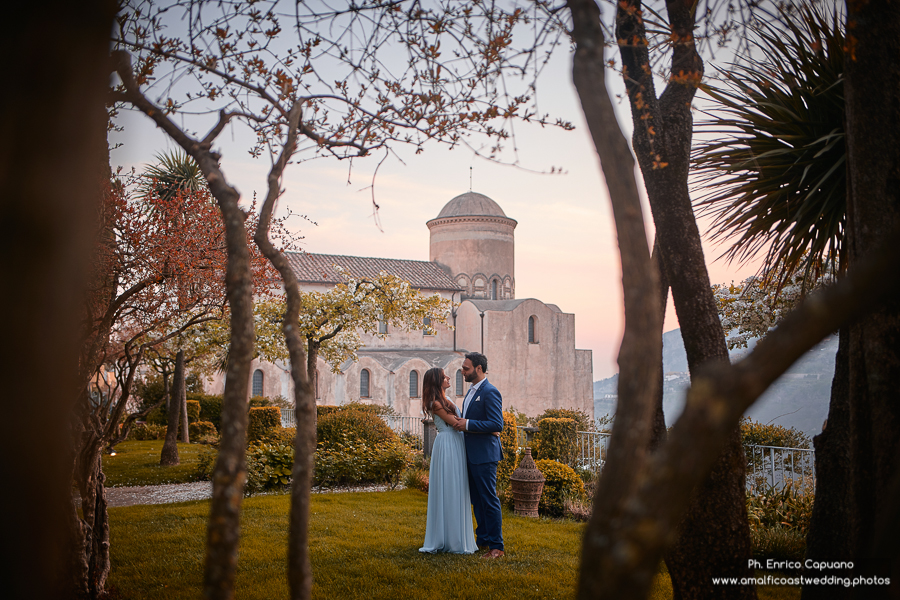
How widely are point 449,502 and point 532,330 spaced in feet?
95.5

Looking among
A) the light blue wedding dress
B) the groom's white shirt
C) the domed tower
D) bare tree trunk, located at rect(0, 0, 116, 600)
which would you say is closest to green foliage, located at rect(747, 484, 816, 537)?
the light blue wedding dress

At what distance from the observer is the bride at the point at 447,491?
6.32 m

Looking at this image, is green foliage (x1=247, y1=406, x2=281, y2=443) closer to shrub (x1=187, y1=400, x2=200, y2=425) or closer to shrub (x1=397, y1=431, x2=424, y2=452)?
shrub (x1=397, y1=431, x2=424, y2=452)

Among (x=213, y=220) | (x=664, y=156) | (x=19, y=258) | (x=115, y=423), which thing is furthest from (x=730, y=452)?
(x=213, y=220)

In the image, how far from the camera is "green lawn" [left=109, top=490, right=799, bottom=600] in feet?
17.0

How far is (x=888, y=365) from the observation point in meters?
2.74

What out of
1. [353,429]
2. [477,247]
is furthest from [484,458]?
[477,247]

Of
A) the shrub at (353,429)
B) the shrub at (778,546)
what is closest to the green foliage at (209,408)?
the shrub at (353,429)

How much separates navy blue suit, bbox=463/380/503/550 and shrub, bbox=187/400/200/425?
67.7 feet

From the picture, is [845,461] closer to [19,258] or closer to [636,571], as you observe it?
[636,571]

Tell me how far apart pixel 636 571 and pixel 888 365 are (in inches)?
82.4

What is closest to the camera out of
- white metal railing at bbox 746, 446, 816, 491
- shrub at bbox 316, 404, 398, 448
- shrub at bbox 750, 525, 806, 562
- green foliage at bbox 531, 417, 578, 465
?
shrub at bbox 750, 525, 806, 562

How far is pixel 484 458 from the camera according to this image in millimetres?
6430

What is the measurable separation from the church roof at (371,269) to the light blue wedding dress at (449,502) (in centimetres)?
2602
